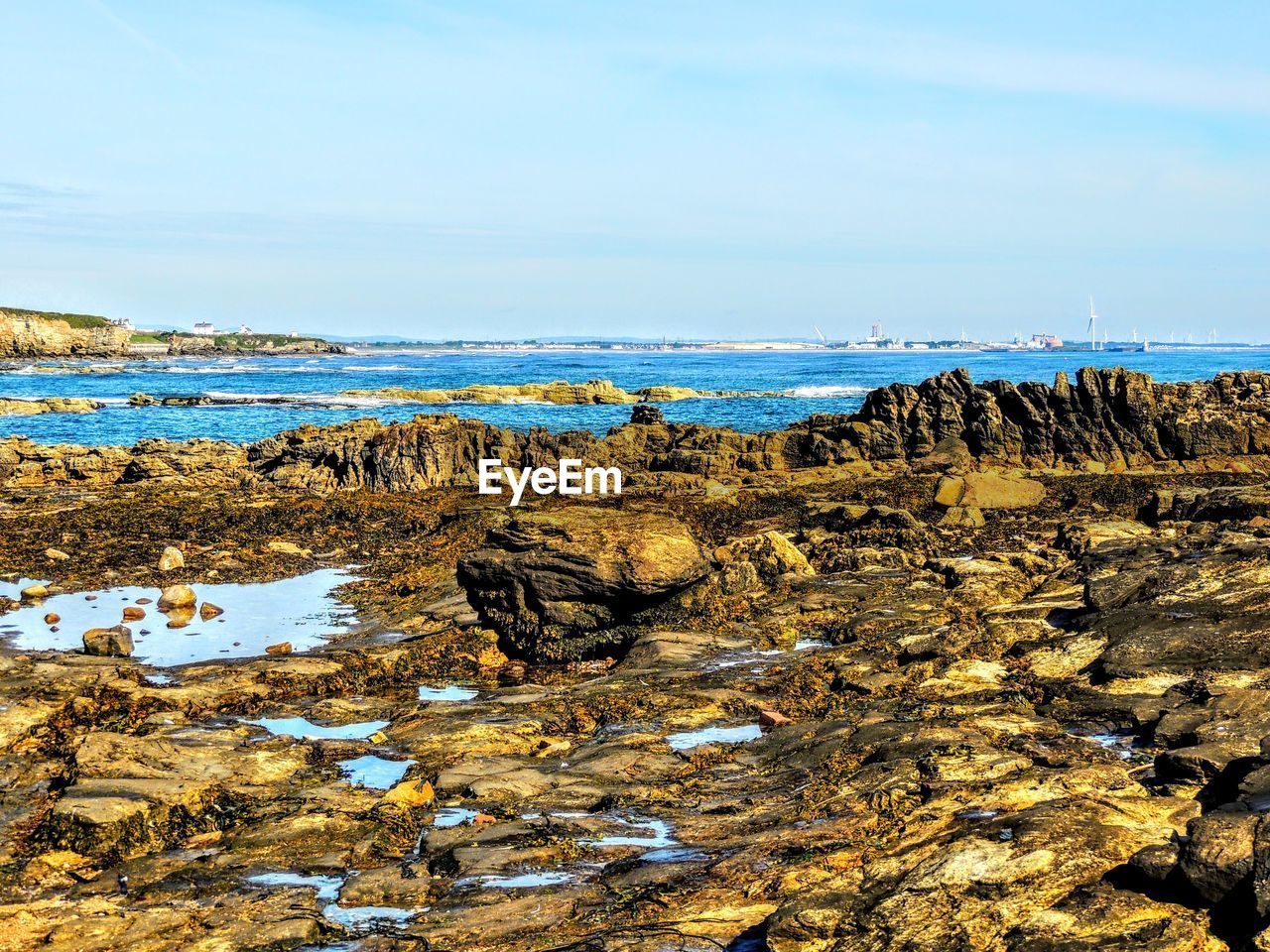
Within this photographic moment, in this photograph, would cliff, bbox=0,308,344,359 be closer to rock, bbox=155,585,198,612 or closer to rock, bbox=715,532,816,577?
rock, bbox=155,585,198,612

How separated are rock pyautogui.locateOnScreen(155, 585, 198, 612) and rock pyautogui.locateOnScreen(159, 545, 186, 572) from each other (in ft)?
8.08

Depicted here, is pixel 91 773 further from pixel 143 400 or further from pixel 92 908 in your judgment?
pixel 143 400

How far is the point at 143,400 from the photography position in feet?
261

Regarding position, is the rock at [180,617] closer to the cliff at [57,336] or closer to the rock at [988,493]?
the rock at [988,493]

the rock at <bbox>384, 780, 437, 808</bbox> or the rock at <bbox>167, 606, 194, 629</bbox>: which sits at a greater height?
the rock at <bbox>384, 780, 437, 808</bbox>

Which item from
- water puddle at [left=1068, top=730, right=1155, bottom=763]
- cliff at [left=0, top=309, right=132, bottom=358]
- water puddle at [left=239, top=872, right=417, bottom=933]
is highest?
cliff at [left=0, top=309, right=132, bottom=358]

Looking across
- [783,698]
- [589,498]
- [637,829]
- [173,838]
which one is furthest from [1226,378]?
[173,838]

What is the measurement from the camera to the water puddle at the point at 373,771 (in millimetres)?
10172

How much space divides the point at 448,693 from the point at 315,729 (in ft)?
6.86

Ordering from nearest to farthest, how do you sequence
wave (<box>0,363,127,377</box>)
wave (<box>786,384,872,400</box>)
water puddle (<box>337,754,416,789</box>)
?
water puddle (<box>337,754,416,789</box>), wave (<box>786,384,872,400</box>), wave (<box>0,363,127,377</box>)

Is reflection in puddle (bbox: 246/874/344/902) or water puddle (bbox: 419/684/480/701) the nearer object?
reflection in puddle (bbox: 246/874/344/902)

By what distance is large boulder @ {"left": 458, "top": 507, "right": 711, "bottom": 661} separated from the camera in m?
15.4

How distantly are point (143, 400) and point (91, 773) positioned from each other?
76.9m

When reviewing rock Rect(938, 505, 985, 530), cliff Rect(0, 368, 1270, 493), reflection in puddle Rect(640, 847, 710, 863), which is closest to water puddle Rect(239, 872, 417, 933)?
reflection in puddle Rect(640, 847, 710, 863)
